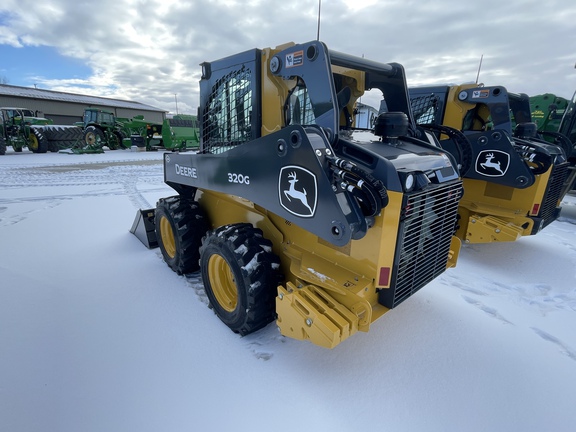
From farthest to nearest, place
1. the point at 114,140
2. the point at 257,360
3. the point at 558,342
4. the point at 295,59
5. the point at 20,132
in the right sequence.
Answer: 1. the point at 114,140
2. the point at 20,132
3. the point at 558,342
4. the point at 257,360
5. the point at 295,59

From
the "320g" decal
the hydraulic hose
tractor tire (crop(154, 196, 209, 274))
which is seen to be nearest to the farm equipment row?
tractor tire (crop(154, 196, 209, 274))

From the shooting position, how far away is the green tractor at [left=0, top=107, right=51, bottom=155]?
51.4 feet

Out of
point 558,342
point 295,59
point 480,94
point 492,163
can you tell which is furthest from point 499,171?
point 295,59

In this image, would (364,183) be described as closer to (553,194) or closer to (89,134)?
(553,194)

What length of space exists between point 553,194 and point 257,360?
491 cm

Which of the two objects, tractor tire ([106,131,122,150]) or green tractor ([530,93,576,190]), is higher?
green tractor ([530,93,576,190])

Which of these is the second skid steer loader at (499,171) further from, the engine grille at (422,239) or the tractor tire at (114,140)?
the tractor tire at (114,140)

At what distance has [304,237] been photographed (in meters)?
2.49

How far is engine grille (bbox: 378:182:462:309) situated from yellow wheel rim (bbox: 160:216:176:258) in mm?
2567

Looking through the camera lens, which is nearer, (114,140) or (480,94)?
(480,94)

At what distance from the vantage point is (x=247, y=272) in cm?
233

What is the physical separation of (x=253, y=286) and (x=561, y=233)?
608cm

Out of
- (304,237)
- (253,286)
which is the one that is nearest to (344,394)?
(253,286)

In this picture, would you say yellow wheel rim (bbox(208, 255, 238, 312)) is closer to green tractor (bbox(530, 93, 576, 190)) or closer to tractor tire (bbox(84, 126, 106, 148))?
green tractor (bbox(530, 93, 576, 190))
